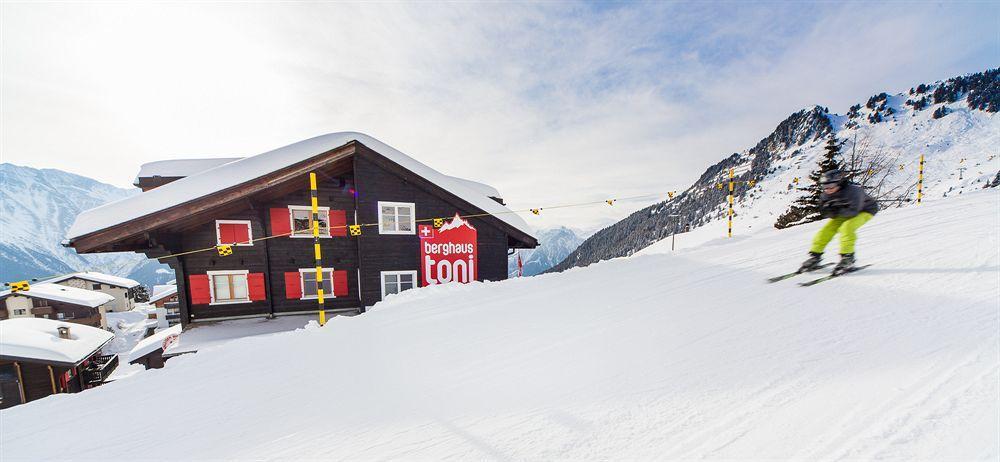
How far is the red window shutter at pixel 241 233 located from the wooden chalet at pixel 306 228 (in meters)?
0.03

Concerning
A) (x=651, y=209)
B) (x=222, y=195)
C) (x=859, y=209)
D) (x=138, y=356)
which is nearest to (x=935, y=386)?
(x=859, y=209)

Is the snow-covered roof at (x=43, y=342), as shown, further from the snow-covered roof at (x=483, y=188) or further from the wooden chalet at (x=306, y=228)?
the snow-covered roof at (x=483, y=188)

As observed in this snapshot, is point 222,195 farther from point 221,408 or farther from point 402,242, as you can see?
point 221,408

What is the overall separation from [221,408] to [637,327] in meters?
4.23

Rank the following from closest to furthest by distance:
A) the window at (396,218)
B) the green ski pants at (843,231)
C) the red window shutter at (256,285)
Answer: the green ski pants at (843,231) < the red window shutter at (256,285) < the window at (396,218)

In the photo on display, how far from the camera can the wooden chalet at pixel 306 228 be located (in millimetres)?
9719

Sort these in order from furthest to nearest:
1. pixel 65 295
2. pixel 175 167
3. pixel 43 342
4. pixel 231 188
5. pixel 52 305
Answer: pixel 65 295
pixel 52 305
pixel 43 342
pixel 175 167
pixel 231 188

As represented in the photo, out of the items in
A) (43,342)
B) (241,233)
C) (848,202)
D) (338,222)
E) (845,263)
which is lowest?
(43,342)

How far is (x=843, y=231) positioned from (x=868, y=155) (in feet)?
84.9

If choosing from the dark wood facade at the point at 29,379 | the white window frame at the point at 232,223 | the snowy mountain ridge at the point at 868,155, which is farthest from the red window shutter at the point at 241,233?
the snowy mountain ridge at the point at 868,155

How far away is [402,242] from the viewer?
12.2 m

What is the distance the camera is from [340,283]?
480 inches

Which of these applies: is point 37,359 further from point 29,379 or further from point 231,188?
point 231,188

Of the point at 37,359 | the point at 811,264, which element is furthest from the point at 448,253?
the point at 37,359
